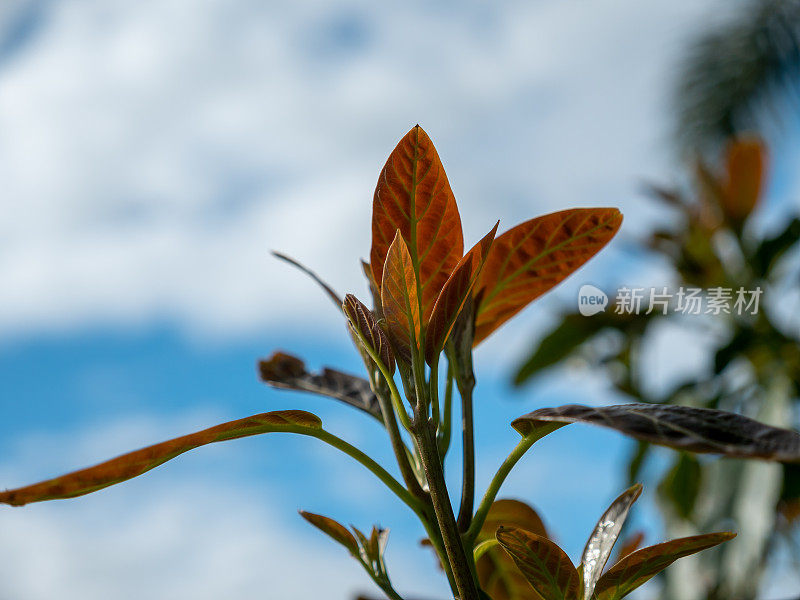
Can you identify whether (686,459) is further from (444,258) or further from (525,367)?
(444,258)

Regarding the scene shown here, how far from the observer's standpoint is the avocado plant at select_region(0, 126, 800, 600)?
32 centimetres

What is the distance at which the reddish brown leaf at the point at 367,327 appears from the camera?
397 millimetres

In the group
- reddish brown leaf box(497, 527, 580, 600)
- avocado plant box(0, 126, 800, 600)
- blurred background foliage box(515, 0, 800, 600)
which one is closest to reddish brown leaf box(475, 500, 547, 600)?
avocado plant box(0, 126, 800, 600)

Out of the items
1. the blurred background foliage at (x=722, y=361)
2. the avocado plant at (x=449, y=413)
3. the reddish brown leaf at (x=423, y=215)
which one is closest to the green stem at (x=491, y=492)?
the avocado plant at (x=449, y=413)

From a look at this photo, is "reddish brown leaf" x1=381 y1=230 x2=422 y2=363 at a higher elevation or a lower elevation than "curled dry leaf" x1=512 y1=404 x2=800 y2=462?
higher

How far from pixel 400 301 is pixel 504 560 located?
254 mm

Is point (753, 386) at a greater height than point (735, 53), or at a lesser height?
lesser

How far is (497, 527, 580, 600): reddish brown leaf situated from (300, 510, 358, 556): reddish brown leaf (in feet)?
0.28

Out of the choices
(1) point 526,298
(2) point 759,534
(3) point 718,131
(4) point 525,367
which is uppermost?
(3) point 718,131

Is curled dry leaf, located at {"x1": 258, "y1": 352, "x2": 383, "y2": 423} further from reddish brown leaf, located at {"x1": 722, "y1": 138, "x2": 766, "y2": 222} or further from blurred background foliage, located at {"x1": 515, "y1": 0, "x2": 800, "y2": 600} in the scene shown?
reddish brown leaf, located at {"x1": 722, "y1": 138, "x2": 766, "y2": 222}

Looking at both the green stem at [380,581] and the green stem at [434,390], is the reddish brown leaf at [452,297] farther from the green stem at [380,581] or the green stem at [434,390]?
the green stem at [380,581]

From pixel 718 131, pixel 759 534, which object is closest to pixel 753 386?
pixel 759 534

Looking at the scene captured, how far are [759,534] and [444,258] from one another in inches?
43.0

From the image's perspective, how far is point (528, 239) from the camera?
0.49 m
